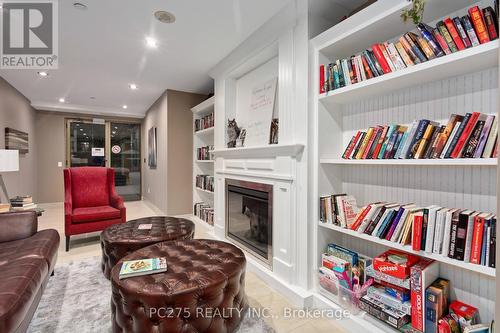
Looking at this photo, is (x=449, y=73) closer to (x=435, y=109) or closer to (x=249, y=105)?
(x=435, y=109)

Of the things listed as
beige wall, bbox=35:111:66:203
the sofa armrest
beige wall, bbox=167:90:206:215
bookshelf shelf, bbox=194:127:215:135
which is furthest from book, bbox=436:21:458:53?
beige wall, bbox=35:111:66:203

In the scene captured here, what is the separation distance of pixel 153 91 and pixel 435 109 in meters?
4.65

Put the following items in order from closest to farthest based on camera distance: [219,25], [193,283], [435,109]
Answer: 1. [193,283]
2. [435,109]
3. [219,25]

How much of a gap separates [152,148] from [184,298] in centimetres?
509

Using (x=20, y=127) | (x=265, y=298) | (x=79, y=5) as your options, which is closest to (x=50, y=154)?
(x=20, y=127)

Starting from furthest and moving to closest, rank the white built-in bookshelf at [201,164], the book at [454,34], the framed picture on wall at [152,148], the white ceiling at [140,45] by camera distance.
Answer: the framed picture on wall at [152,148] < the white built-in bookshelf at [201,164] < the white ceiling at [140,45] < the book at [454,34]

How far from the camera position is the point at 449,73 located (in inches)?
59.6

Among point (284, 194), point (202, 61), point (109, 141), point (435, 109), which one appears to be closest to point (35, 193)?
point (109, 141)

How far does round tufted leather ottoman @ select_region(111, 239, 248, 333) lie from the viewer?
135 centimetres

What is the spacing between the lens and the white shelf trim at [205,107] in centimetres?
403

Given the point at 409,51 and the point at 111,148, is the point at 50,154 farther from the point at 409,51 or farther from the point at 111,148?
the point at 409,51

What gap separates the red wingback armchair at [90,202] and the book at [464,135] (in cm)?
364

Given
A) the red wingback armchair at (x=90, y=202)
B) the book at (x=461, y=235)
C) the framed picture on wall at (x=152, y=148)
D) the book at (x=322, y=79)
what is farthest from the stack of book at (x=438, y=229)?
the framed picture on wall at (x=152, y=148)

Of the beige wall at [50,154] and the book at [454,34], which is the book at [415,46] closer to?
the book at [454,34]
